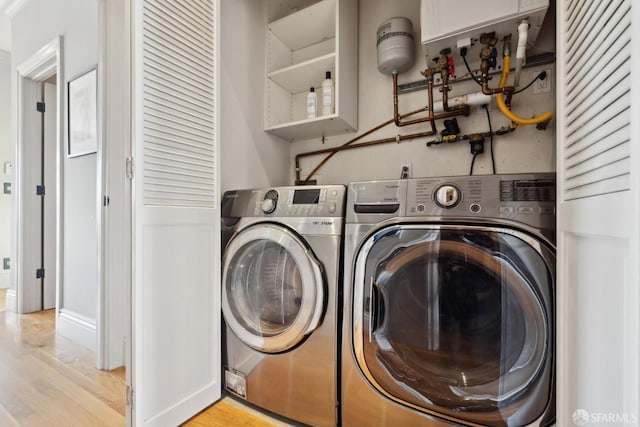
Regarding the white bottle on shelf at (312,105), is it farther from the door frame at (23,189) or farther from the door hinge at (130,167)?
the door frame at (23,189)

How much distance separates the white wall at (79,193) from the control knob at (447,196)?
2141 millimetres

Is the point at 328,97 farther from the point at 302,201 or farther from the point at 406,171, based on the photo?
the point at 302,201

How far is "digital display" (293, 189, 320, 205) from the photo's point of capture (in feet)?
3.96

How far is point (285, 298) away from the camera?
4.10 feet

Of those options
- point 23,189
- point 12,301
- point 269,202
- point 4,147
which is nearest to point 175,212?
point 269,202

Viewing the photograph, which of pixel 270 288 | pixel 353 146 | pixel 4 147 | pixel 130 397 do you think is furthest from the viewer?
pixel 4 147

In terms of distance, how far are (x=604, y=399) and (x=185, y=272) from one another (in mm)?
1295

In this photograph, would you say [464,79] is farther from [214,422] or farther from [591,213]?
[214,422]

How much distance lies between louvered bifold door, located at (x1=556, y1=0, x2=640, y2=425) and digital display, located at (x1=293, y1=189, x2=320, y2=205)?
79 cm

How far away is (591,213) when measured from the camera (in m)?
0.62

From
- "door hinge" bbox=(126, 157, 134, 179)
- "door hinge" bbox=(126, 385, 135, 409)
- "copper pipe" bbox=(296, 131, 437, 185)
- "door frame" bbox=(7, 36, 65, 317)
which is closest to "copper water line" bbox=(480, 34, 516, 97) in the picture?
"copper pipe" bbox=(296, 131, 437, 185)

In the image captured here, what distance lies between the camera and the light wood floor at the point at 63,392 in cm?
122

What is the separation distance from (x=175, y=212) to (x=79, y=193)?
152 cm

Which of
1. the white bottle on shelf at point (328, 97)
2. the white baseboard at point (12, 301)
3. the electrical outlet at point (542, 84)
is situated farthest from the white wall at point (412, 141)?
the white baseboard at point (12, 301)
